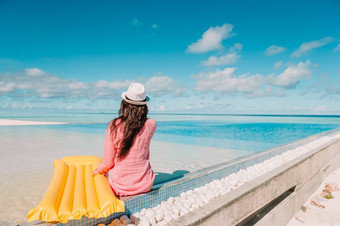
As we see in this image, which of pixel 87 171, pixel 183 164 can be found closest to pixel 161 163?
pixel 183 164

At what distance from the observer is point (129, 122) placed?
2.22 m

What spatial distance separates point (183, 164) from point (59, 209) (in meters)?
4.59

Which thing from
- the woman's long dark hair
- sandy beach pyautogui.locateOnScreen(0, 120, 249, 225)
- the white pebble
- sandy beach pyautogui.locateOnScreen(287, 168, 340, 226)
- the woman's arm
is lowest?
sandy beach pyautogui.locateOnScreen(287, 168, 340, 226)

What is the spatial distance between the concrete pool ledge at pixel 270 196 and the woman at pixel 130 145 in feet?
2.27

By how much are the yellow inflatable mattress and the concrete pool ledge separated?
616 mm

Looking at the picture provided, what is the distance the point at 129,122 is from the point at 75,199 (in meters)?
0.82

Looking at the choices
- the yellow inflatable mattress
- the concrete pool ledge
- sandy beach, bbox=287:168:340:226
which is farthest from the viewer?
sandy beach, bbox=287:168:340:226

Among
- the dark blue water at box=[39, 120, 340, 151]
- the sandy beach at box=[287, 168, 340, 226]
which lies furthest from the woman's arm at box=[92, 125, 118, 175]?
the dark blue water at box=[39, 120, 340, 151]

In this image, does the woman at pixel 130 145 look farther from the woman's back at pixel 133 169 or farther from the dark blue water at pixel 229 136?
the dark blue water at pixel 229 136

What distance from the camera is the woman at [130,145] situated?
7.29 ft

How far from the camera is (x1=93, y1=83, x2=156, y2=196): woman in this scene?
222 centimetres

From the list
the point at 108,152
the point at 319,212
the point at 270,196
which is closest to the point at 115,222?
the point at 108,152

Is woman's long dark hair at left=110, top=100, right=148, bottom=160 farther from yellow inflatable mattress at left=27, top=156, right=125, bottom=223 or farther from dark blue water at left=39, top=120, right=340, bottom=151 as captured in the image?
dark blue water at left=39, top=120, right=340, bottom=151

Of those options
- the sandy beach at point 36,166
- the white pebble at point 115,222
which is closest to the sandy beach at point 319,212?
the sandy beach at point 36,166
